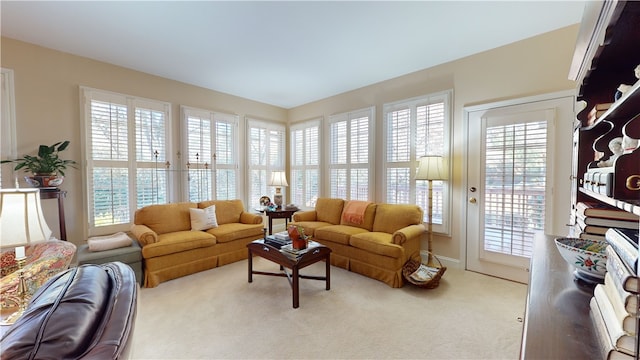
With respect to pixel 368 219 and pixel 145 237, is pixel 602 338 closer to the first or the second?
pixel 368 219

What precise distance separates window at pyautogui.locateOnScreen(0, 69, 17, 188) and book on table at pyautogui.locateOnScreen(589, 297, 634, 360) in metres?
4.80

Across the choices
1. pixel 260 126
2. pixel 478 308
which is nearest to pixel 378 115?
pixel 260 126

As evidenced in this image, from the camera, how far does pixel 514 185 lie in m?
2.94

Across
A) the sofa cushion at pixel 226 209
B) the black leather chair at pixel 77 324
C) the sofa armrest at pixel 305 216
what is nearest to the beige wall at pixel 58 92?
the sofa cushion at pixel 226 209

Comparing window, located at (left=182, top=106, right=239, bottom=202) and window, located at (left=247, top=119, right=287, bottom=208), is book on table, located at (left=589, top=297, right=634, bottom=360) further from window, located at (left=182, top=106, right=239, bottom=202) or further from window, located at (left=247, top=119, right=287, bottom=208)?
window, located at (left=247, top=119, right=287, bottom=208)

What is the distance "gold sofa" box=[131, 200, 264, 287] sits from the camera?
2.99 meters

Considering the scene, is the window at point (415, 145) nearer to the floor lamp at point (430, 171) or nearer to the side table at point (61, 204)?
the floor lamp at point (430, 171)

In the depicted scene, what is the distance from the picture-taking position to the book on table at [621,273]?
1.87 feet

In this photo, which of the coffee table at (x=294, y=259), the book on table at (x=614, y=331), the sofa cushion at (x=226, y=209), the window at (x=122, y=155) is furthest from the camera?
the sofa cushion at (x=226, y=209)

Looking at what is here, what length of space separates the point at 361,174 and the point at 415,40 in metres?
2.17

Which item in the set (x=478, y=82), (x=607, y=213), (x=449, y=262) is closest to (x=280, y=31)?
(x=478, y=82)

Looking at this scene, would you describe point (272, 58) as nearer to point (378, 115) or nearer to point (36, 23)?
point (378, 115)

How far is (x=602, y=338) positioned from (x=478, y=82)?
10.7 ft

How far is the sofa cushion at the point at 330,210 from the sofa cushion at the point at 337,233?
436 mm
